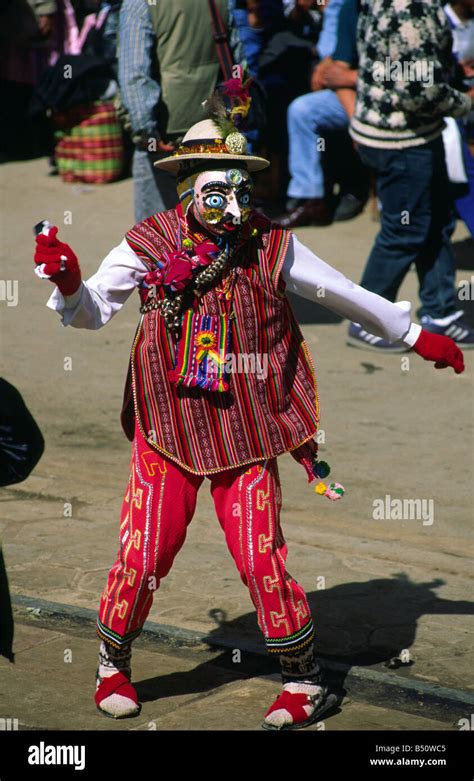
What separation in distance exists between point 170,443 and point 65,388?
3458 millimetres

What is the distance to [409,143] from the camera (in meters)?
7.59

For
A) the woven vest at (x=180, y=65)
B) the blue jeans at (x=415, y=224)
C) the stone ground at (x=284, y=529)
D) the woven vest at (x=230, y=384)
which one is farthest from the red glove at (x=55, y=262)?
the blue jeans at (x=415, y=224)

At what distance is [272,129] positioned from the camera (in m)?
10.9

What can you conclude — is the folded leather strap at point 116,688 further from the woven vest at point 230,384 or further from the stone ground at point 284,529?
the woven vest at point 230,384

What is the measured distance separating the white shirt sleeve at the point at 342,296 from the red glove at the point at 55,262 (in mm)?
677

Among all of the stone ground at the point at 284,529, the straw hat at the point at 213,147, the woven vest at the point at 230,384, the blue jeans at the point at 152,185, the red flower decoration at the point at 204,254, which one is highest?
the straw hat at the point at 213,147

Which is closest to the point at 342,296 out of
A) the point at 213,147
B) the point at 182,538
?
the point at 213,147

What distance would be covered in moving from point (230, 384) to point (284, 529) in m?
1.89

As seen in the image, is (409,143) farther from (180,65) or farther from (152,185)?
(152,185)

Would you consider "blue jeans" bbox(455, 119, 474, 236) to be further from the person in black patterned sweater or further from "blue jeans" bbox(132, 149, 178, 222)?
"blue jeans" bbox(132, 149, 178, 222)

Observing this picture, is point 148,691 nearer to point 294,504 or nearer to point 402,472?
point 294,504

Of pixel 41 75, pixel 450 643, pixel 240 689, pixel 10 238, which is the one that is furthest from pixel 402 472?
pixel 41 75

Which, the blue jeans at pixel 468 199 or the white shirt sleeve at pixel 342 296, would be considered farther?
the blue jeans at pixel 468 199

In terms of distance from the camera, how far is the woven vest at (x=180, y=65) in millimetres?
7496
